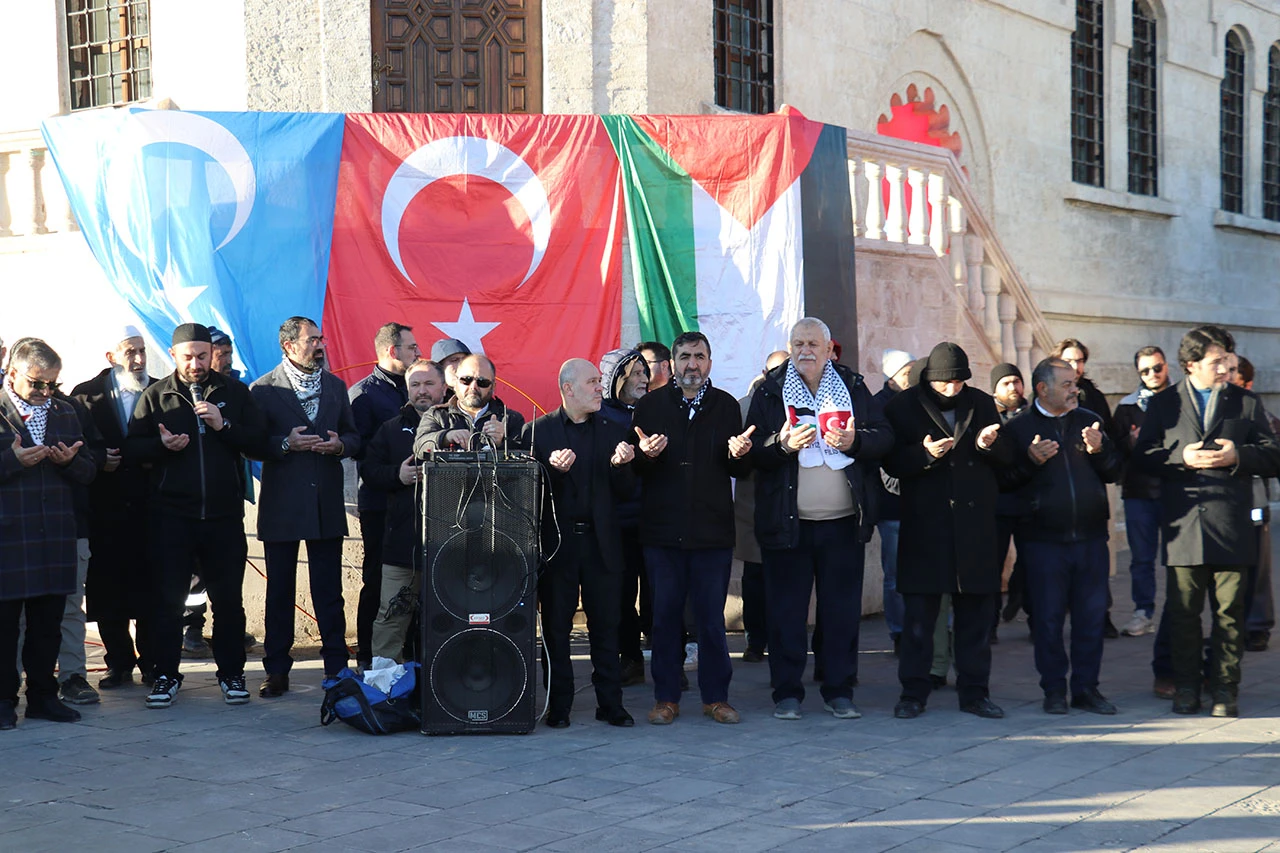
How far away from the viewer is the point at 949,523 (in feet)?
24.6

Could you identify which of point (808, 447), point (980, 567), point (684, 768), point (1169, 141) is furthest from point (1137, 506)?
point (1169, 141)

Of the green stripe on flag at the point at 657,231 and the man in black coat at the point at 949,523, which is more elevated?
the green stripe on flag at the point at 657,231

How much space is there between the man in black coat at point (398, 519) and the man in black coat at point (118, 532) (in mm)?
1540

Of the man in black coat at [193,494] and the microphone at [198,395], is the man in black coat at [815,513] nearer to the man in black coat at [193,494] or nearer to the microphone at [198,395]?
the man in black coat at [193,494]

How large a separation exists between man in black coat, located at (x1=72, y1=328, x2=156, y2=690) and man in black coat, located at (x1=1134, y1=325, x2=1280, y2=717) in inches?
228

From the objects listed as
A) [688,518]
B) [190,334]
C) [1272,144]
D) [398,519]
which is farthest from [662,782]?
[1272,144]

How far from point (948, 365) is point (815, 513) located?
106 centimetres

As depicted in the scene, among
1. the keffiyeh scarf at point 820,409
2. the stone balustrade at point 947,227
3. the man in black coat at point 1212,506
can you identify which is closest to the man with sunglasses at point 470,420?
the keffiyeh scarf at point 820,409

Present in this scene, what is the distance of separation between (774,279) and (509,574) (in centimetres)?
408

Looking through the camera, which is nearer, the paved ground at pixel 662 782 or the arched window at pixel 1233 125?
the paved ground at pixel 662 782

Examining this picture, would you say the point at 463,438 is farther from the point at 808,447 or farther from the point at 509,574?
the point at 808,447

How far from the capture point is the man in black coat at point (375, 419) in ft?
27.7

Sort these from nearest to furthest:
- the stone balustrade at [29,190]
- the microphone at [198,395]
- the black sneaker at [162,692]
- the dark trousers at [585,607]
A: the dark trousers at [585,607] < the black sneaker at [162,692] < the microphone at [198,395] < the stone balustrade at [29,190]

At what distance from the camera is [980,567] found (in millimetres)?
7480
